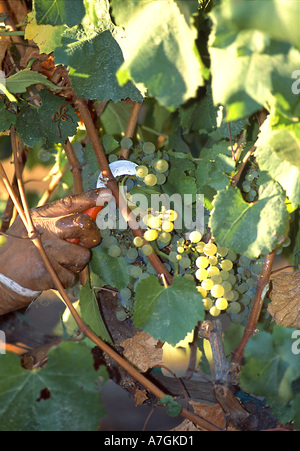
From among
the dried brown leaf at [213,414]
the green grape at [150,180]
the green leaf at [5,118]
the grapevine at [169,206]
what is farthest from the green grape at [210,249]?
the green leaf at [5,118]

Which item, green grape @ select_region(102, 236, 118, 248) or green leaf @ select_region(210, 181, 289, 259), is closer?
green leaf @ select_region(210, 181, 289, 259)

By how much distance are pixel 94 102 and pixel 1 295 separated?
350mm

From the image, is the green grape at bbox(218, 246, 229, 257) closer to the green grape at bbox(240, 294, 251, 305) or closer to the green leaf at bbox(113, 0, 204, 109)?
the green grape at bbox(240, 294, 251, 305)

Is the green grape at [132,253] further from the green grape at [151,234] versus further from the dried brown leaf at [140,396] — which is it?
the dried brown leaf at [140,396]

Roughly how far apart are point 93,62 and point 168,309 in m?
0.32

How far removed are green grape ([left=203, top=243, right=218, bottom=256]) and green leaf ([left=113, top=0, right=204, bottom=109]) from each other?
0.20m

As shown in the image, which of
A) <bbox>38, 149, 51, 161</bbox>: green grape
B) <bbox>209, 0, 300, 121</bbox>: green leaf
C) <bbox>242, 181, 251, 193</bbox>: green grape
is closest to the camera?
<bbox>209, 0, 300, 121</bbox>: green leaf

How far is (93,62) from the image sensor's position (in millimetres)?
536

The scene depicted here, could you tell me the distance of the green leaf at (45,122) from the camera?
2.09ft

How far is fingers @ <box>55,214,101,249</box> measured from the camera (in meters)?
0.56

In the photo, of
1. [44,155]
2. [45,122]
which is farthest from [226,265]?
[44,155]

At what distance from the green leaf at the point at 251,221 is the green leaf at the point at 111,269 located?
0.17 meters

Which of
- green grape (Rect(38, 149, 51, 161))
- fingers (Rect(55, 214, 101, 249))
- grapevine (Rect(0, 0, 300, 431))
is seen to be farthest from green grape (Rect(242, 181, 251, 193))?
green grape (Rect(38, 149, 51, 161))
